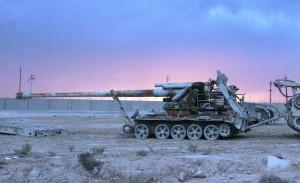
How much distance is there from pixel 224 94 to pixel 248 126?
79.3 inches

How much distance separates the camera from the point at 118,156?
18.7 metres

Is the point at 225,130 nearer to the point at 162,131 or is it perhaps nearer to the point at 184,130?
the point at 184,130

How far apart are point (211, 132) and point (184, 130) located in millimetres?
1310

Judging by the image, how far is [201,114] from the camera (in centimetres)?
2770

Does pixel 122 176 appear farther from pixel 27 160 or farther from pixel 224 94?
pixel 224 94

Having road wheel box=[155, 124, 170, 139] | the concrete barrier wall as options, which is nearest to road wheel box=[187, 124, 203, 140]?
road wheel box=[155, 124, 170, 139]

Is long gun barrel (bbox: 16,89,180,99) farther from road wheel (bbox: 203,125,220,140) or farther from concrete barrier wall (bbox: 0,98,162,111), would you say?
concrete barrier wall (bbox: 0,98,162,111)

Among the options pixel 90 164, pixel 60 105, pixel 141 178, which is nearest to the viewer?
pixel 141 178

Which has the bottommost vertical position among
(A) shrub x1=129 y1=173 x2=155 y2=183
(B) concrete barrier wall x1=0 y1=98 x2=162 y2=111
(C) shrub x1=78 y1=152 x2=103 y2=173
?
(A) shrub x1=129 y1=173 x2=155 y2=183

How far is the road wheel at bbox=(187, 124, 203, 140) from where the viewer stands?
27750 mm

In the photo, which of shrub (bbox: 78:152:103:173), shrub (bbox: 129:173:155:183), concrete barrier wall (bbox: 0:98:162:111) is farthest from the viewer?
concrete barrier wall (bbox: 0:98:162:111)

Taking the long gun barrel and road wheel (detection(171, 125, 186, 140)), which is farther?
the long gun barrel

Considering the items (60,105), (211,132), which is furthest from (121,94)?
(60,105)

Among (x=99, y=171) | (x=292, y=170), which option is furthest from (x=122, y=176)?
(x=292, y=170)
